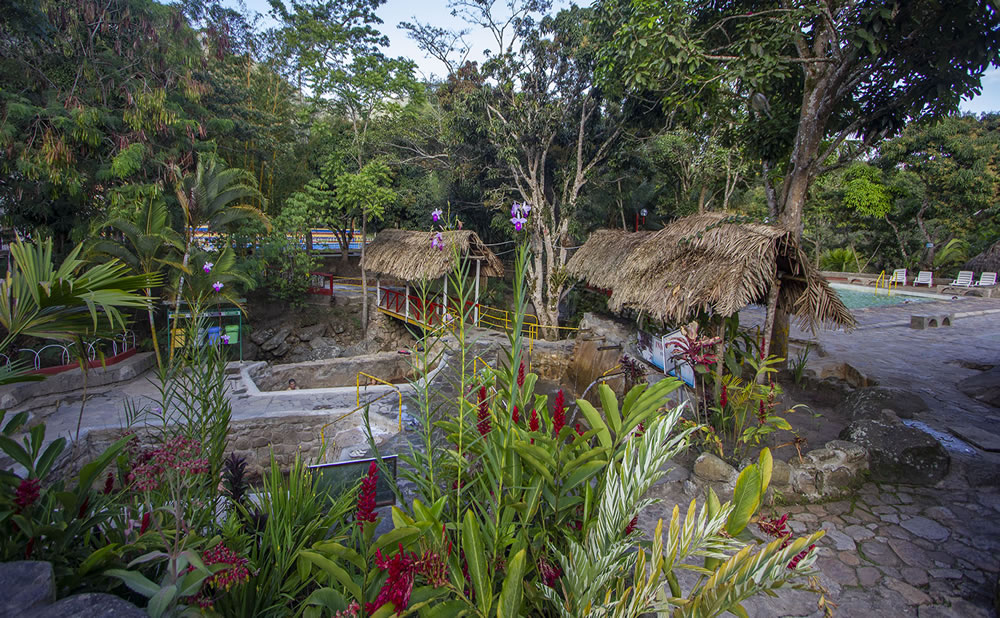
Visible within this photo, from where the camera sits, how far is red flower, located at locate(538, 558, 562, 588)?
4.64 feet

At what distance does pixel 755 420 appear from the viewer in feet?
16.2

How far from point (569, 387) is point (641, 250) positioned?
4131 millimetres

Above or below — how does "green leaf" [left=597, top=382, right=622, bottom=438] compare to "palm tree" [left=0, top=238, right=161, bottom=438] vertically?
below

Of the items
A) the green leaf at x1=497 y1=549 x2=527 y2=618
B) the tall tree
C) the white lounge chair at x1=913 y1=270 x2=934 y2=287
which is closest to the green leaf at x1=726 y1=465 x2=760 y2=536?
the green leaf at x1=497 y1=549 x2=527 y2=618

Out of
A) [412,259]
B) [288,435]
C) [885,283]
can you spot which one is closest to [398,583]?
[288,435]

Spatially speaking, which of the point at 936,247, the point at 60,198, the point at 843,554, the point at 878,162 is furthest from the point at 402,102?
the point at 936,247

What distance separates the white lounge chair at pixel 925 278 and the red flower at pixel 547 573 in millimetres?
23701

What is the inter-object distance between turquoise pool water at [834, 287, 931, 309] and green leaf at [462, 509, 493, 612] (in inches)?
692

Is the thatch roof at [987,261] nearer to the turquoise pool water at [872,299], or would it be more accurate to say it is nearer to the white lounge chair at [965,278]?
the white lounge chair at [965,278]

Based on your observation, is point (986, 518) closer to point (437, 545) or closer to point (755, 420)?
point (755, 420)

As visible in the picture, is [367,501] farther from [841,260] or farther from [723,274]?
[841,260]

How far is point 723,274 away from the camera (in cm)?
479

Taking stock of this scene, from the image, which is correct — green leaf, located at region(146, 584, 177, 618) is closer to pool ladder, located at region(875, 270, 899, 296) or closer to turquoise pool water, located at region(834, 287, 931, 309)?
turquoise pool water, located at region(834, 287, 931, 309)

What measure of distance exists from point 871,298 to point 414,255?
16159 millimetres
